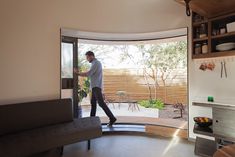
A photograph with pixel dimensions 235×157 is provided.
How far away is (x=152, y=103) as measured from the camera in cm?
444

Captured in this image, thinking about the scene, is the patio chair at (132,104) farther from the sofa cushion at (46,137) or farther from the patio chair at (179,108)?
the sofa cushion at (46,137)

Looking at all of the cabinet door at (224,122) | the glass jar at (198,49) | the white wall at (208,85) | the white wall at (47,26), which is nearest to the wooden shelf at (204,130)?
the cabinet door at (224,122)

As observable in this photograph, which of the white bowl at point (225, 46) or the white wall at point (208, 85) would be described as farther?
the white wall at point (208, 85)

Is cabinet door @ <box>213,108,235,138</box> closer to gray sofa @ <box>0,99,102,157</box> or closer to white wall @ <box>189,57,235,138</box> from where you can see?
white wall @ <box>189,57,235,138</box>

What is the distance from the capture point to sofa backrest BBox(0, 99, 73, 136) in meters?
2.38

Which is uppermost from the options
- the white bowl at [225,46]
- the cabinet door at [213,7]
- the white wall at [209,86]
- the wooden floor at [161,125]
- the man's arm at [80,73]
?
the cabinet door at [213,7]

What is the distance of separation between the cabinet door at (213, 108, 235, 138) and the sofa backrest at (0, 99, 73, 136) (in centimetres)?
207

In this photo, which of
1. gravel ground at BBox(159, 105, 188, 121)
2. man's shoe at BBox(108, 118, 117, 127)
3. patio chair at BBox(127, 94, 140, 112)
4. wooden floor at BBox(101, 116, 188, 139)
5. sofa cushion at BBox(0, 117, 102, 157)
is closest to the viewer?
sofa cushion at BBox(0, 117, 102, 157)

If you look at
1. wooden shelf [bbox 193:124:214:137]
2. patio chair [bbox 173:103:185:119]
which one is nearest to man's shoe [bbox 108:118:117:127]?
patio chair [bbox 173:103:185:119]

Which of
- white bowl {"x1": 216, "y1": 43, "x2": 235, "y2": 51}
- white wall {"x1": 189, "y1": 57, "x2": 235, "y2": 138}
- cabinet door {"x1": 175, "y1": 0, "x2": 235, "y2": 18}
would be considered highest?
cabinet door {"x1": 175, "y1": 0, "x2": 235, "y2": 18}

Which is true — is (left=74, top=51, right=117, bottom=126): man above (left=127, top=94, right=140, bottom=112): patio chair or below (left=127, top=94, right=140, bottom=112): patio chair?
above

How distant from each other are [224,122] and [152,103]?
2109 mm

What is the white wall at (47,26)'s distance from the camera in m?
2.68

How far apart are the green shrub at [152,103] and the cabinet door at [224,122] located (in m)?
1.89
